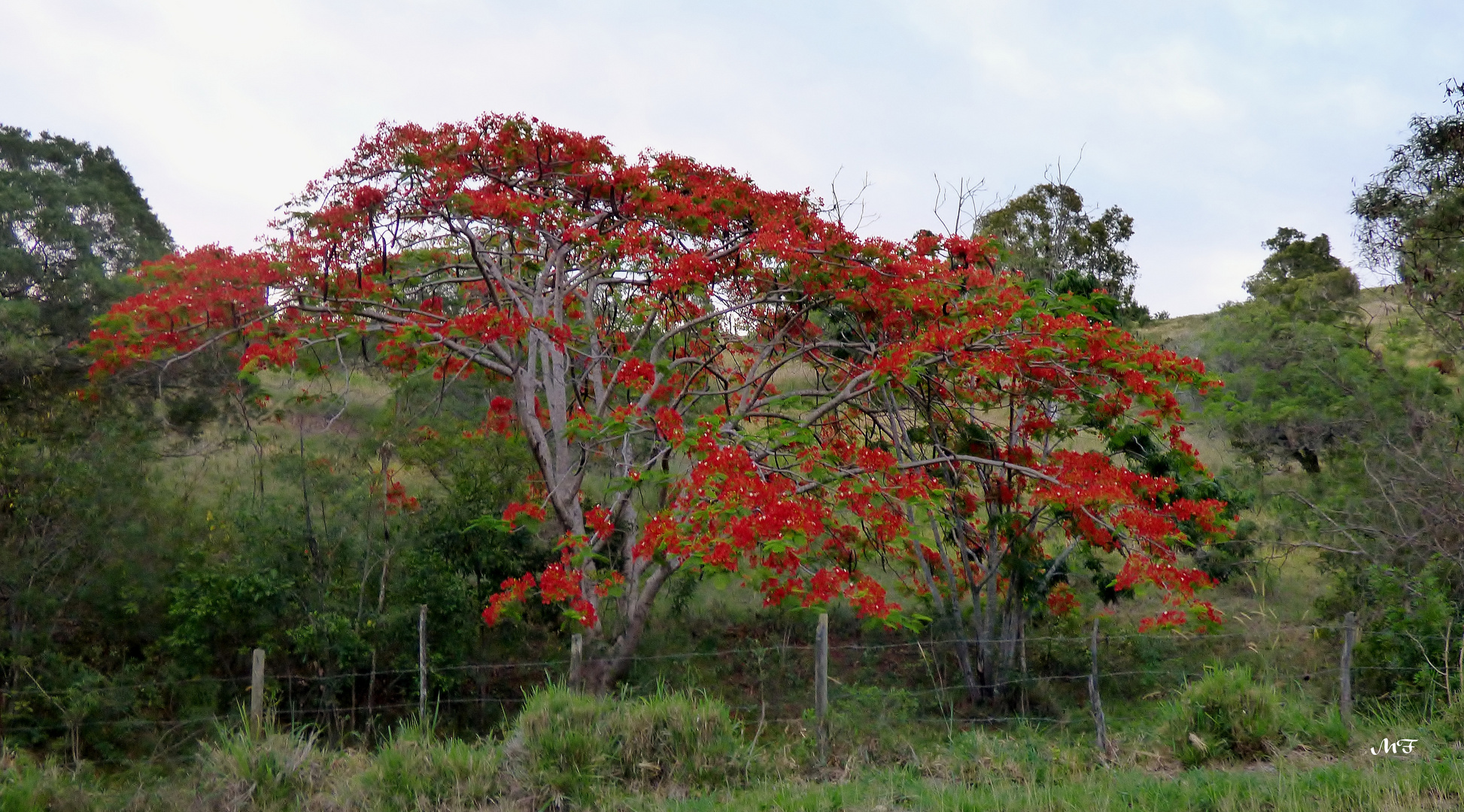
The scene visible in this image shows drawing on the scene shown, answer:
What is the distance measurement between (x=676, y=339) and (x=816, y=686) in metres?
4.81

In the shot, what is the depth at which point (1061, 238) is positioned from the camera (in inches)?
814

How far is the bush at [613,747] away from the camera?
5867 millimetres

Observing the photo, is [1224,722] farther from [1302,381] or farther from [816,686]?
[1302,381]

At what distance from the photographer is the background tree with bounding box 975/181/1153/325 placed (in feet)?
60.5

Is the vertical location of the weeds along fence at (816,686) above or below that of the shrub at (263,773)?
below

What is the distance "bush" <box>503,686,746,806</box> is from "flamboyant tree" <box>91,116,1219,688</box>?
1.35 metres

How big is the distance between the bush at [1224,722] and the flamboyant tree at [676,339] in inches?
37.9

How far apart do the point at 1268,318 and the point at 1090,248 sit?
15.3ft

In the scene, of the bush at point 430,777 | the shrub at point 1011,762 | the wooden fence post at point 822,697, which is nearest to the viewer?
the bush at point 430,777

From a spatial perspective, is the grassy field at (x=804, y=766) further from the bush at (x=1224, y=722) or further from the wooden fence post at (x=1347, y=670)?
the wooden fence post at (x=1347, y=670)

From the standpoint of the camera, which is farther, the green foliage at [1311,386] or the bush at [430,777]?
the green foliage at [1311,386]

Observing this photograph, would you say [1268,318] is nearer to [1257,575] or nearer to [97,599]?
[1257,575]

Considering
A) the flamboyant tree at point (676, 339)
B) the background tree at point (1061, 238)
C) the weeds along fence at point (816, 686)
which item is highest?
the background tree at point (1061, 238)

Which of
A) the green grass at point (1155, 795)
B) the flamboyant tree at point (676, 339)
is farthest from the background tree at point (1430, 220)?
the green grass at point (1155, 795)
